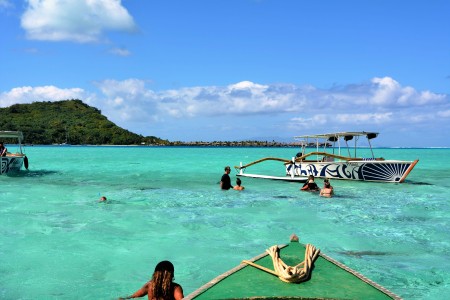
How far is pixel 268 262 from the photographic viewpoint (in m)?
6.67

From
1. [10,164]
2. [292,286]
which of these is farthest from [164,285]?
[10,164]

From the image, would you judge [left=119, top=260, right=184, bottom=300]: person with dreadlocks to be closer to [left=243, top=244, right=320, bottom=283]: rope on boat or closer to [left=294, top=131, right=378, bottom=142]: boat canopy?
[left=243, top=244, right=320, bottom=283]: rope on boat

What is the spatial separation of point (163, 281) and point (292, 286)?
5.58ft

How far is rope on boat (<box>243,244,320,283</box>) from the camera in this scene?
5.86 m

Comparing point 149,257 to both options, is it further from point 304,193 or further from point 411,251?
point 304,193

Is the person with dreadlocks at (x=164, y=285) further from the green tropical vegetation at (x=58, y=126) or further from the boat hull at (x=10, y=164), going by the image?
the green tropical vegetation at (x=58, y=126)

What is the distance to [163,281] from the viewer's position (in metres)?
5.64

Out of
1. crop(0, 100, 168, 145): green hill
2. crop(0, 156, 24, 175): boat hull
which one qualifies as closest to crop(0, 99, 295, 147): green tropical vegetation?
crop(0, 100, 168, 145): green hill

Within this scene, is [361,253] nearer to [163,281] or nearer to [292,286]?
[292,286]

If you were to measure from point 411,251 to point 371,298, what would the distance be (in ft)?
22.4

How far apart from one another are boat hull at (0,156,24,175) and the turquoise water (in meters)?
7.25

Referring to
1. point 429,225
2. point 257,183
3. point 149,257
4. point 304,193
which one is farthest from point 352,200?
point 149,257

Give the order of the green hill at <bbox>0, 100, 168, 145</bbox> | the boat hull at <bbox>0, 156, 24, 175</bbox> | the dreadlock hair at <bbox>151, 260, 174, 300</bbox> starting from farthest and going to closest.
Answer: the green hill at <bbox>0, 100, 168, 145</bbox>, the boat hull at <bbox>0, 156, 24, 175</bbox>, the dreadlock hair at <bbox>151, 260, 174, 300</bbox>

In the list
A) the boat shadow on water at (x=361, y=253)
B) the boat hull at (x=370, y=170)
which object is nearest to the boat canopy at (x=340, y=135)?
the boat hull at (x=370, y=170)
